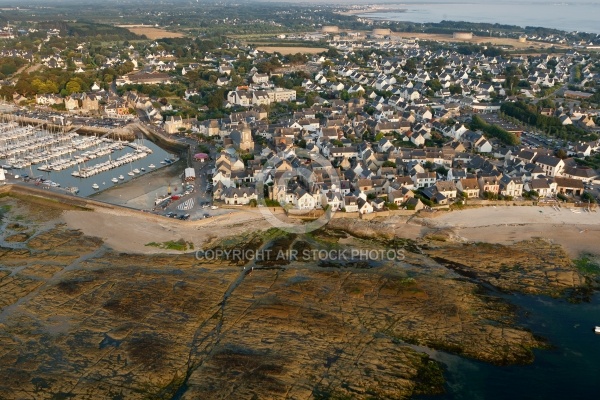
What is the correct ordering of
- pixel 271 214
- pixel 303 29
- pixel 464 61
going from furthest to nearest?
1. pixel 303 29
2. pixel 464 61
3. pixel 271 214

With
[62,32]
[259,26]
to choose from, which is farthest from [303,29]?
[62,32]

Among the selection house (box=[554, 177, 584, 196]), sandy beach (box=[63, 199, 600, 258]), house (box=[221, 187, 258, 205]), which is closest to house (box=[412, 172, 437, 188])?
sandy beach (box=[63, 199, 600, 258])

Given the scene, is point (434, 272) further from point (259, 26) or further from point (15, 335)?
point (259, 26)

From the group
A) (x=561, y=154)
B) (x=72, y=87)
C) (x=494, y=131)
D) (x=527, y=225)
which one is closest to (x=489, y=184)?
(x=527, y=225)

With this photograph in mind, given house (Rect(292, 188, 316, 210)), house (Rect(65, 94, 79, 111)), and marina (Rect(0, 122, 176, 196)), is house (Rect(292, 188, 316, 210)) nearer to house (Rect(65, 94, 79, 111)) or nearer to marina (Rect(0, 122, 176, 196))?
marina (Rect(0, 122, 176, 196))

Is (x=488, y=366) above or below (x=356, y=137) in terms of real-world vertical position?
below

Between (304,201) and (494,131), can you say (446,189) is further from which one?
(494,131)
